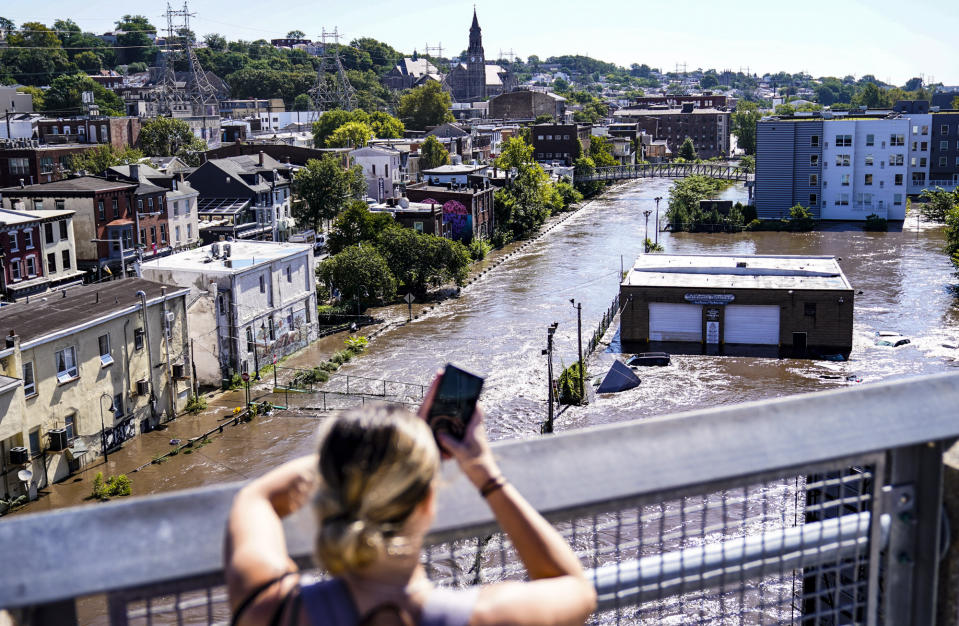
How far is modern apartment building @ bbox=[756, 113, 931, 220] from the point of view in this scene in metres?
42.7

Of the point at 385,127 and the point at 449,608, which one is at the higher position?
the point at 385,127

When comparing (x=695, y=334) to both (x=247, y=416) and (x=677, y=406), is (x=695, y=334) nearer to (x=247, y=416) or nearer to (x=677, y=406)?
(x=677, y=406)

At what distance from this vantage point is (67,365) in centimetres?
1541

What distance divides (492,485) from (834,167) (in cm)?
4535

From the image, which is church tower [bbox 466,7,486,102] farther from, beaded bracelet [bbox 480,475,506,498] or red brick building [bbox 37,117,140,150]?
beaded bracelet [bbox 480,475,506,498]

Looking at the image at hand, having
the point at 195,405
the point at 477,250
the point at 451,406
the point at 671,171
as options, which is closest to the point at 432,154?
the point at 477,250

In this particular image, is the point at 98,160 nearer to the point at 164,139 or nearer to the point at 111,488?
the point at 164,139

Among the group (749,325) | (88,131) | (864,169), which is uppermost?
(88,131)

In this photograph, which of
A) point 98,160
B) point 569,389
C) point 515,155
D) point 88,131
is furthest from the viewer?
point 515,155

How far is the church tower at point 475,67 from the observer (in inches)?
4825

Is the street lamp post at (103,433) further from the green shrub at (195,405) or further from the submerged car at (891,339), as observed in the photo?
the submerged car at (891,339)

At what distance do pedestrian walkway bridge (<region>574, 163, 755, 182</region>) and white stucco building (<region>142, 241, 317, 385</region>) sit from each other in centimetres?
3789

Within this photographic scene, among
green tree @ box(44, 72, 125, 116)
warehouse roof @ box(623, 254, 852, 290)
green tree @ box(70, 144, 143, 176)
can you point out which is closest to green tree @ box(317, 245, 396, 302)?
warehouse roof @ box(623, 254, 852, 290)

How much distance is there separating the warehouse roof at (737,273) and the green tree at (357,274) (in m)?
6.42
